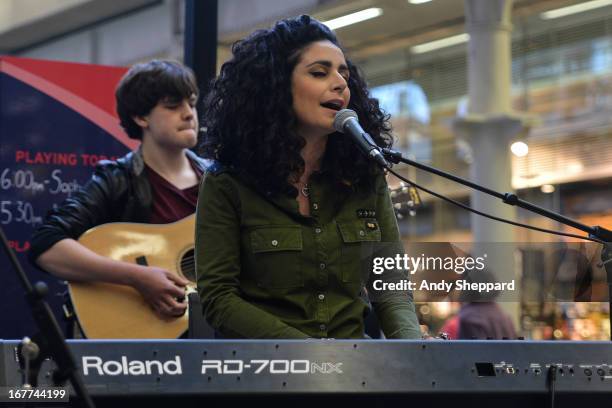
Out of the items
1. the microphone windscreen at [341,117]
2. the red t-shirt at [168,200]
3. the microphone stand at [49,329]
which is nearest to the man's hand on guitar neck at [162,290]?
the red t-shirt at [168,200]

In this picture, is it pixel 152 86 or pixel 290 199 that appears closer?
pixel 290 199

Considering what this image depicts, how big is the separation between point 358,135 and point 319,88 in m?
0.33

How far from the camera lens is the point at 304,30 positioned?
245 cm

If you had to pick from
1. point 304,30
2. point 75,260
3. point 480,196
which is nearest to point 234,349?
point 304,30

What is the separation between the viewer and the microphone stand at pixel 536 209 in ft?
6.79

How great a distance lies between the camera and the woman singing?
2.24 m

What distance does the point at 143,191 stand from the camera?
3.50 m

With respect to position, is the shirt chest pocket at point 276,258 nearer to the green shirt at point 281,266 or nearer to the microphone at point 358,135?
the green shirt at point 281,266

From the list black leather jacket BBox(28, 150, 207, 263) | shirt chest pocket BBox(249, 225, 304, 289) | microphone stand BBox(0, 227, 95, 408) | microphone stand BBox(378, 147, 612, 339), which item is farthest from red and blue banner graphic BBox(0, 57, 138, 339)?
microphone stand BBox(0, 227, 95, 408)

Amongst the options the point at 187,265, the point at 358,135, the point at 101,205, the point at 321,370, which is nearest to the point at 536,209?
the point at 358,135

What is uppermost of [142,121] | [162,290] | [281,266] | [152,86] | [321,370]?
[152,86]

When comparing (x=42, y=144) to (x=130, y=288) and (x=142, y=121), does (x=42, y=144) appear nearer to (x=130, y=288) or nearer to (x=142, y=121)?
(x=142, y=121)

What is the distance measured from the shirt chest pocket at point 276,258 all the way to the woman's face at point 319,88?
262 millimetres

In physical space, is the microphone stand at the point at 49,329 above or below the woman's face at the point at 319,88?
below
